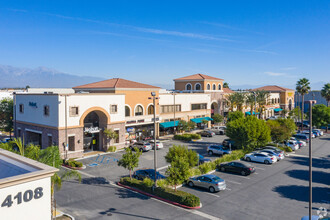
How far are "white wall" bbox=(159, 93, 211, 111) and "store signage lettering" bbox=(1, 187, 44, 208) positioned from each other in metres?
45.2

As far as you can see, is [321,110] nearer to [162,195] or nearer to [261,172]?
[261,172]

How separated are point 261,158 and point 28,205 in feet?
104

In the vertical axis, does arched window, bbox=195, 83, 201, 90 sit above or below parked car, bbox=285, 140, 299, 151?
above

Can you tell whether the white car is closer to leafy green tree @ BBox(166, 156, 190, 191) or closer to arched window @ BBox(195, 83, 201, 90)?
leafy green tree @ BBox(166, 156, 190, 191)

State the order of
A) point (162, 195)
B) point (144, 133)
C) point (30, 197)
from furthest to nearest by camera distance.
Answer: point (144, 133), point (162, 195), point (30, 197)

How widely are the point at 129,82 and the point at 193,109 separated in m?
19.2

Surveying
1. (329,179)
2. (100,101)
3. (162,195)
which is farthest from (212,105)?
(162,195)

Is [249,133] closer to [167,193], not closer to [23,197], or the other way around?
[167,193]

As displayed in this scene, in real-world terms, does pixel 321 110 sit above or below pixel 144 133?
above

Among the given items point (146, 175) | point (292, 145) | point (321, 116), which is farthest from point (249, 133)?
point (321, 116)

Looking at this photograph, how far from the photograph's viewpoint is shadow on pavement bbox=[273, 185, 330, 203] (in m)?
25.1

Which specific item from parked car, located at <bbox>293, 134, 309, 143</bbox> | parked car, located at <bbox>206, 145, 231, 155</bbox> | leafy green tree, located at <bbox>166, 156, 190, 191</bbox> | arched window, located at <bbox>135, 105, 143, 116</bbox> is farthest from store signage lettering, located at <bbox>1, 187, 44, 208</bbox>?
parked car, located at <bbox>293, 134, 309, 143</bbox>

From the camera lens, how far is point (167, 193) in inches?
975

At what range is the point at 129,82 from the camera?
54.6 meters
